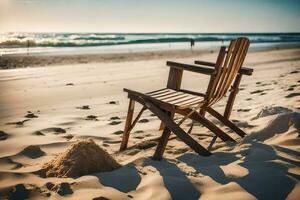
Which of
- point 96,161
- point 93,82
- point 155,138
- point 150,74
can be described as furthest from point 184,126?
point 150,74

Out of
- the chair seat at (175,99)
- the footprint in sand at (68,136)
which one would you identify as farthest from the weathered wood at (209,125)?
the footprint in sand at (68,136)

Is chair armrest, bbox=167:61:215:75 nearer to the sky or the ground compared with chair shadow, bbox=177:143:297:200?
nearer to the sky

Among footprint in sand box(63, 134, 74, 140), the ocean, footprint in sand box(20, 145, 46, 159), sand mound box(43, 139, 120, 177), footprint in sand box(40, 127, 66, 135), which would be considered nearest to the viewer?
sand mound box(43, 139, 120, 177)

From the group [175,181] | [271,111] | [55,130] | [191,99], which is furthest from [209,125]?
[55,130]

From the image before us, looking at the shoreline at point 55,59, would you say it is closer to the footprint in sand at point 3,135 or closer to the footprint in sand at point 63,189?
the footprint in sand at point 3,135

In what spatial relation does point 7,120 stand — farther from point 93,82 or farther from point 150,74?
point 150,74

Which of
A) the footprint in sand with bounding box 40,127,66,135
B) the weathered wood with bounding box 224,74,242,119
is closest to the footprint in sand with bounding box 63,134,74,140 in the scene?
the footprint in sand with bounding box 40,127,66,135

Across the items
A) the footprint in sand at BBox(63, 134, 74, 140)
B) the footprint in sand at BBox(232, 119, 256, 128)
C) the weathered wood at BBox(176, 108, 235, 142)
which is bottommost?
the footprint in sand at BBox(63, 134, 74, 140)

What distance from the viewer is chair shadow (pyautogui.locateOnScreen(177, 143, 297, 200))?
2.57 metres

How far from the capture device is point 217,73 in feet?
10.5

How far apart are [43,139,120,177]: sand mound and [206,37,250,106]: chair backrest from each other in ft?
3.83

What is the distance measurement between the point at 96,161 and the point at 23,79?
7370 millimetres

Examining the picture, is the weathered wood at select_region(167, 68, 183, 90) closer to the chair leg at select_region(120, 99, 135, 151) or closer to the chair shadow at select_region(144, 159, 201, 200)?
the chair leg at select_region(120, 99, 135, 151)

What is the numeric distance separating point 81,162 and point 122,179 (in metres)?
0.42
